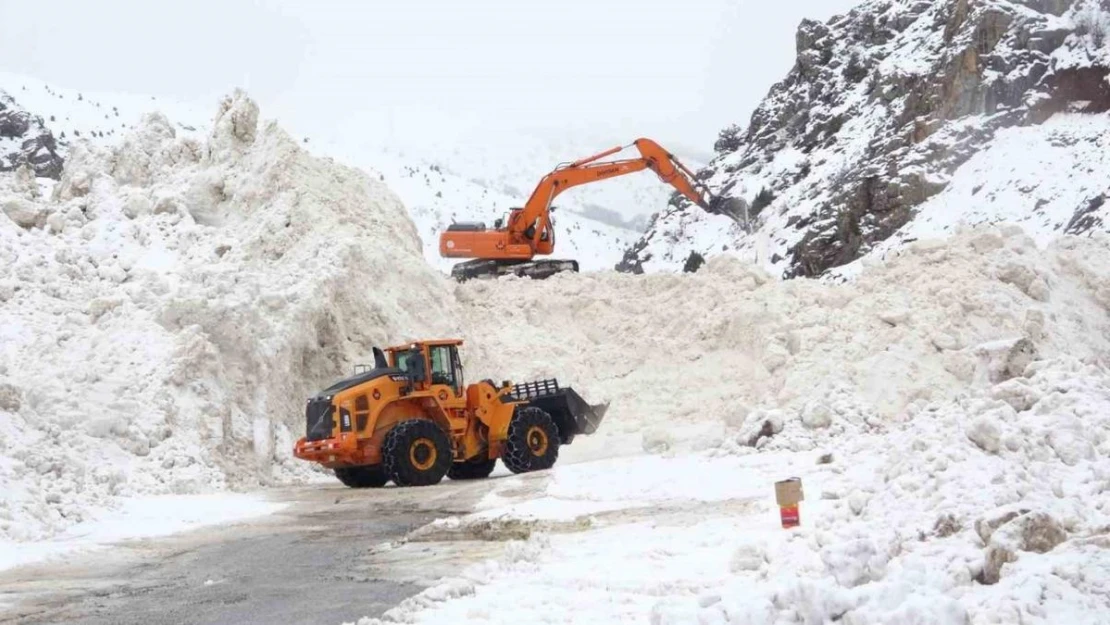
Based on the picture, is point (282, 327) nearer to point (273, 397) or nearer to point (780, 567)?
point (273, 397)

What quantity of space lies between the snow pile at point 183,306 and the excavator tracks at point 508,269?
2649 mm

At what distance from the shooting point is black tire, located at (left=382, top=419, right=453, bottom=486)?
588 inches

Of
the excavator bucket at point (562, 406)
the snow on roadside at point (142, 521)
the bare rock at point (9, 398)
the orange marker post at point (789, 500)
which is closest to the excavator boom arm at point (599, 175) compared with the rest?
the excavator bucket at point (562, 406)

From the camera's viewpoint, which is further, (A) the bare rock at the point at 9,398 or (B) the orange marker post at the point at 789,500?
(A) the bare rock at the point at 9,398

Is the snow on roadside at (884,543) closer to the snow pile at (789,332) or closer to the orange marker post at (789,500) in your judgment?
the orange marker post at (789,500)

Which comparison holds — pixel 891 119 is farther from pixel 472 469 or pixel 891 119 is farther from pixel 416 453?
pixel 416 453

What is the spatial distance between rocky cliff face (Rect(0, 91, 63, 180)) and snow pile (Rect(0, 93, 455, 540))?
682 inches

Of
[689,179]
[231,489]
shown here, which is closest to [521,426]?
[231,489]

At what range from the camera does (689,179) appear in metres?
26.8

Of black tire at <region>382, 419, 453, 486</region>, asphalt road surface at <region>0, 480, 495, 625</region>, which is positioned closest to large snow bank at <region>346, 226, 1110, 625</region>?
asphalt road surface at <region>0, 480, 495, 625</region>

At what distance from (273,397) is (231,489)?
284cm

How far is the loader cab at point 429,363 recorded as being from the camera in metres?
15.7

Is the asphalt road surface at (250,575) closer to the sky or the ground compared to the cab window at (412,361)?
closer to the ground

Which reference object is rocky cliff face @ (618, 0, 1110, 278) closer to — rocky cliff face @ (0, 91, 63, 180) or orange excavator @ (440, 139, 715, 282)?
orange excavator @ (440, 139, 715, 282)
